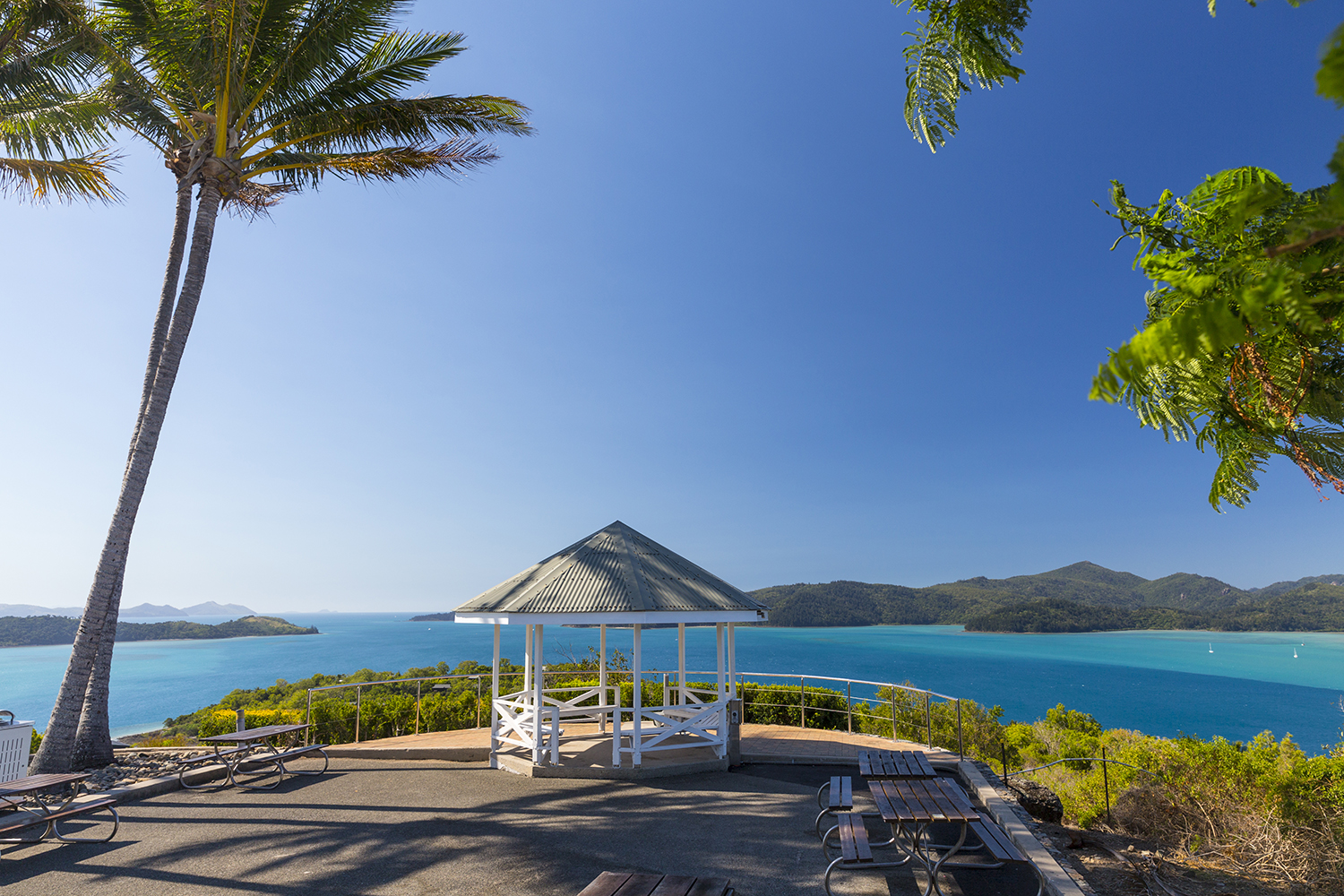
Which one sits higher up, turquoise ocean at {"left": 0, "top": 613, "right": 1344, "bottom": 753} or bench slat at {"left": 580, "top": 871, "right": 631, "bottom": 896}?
bench slat at {"left": 580, "top": 871, "right": 631, "bottom": 896}

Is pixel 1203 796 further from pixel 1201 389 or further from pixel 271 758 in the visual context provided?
pixel 271 758

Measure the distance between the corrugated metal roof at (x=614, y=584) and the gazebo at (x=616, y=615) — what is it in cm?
2

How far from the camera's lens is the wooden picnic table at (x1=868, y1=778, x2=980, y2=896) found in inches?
188

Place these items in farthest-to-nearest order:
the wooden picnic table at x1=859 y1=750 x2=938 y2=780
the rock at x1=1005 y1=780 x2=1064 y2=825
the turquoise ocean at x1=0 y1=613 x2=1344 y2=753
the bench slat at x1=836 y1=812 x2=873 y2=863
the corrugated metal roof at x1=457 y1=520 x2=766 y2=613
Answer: the turquoise ocean at x1=0 y1=613 x2=1344 y2=753 → the corrugated metal roof at x1=457 y1=520 x2=766 y2=613 → the rock at x1=1005 y1=780 x2=1064 y2=825 → the wooden picnic table at x1=859 y1=750 x2=938 y2=780 → the bench slat at x1=836 y1=812 x2=873 y2=863

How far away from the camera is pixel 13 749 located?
8562 mm

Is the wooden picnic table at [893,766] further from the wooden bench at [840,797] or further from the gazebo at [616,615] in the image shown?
the gazebo at [616,615]

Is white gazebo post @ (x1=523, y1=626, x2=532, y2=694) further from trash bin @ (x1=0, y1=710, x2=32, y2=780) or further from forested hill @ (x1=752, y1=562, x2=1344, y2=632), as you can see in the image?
forested hill @ (x1=752, y1=562, x2=1344, y2=632)

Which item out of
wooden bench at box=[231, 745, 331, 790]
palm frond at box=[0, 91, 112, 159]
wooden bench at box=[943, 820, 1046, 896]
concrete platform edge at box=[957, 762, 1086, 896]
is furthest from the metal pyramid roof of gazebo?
palm frond at box=[0, 91, 112, 159]

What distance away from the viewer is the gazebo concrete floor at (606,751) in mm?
9156

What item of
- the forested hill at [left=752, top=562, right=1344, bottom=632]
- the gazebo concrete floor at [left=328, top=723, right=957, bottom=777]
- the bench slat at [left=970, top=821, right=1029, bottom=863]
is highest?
the bench slat at [left=970, top=821, right=1029, bottom=863]

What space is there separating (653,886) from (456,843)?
3311 mm

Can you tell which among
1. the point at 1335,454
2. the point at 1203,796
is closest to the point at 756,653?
the point at 1203,796

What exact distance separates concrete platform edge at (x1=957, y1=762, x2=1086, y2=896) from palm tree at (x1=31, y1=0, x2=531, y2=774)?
37.6ft

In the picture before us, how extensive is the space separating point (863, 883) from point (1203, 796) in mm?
8779
